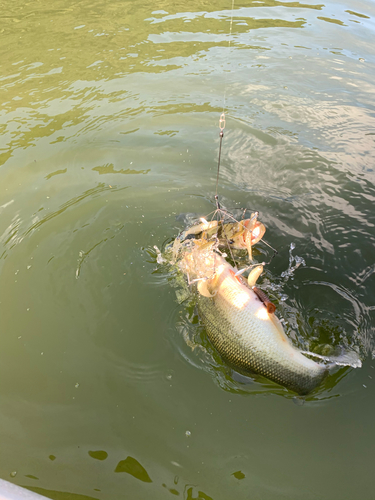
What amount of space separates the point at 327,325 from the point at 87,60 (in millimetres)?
7949

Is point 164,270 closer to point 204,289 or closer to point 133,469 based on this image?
point 204,289

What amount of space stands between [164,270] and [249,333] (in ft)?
5.52

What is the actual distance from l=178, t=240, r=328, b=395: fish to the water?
57cm

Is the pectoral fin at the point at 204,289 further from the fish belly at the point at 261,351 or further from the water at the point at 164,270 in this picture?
the water at the point at 164,270

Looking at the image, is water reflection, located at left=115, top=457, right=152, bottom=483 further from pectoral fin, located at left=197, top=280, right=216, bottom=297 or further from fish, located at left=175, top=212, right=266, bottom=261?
fish, located at left=175, top=212, right=266, bottom=261

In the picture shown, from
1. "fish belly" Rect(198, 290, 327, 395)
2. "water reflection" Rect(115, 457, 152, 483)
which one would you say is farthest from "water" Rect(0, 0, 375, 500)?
"fish belly" Rect(198, 290, 327, 395)

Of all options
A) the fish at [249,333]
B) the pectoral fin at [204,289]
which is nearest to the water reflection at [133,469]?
the fish at [249,333]

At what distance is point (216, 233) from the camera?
3416mm

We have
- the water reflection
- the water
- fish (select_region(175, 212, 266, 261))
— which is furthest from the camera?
fish (select_region(175, 212, 266, 261))

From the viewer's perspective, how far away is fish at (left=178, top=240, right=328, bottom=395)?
99.0 inches

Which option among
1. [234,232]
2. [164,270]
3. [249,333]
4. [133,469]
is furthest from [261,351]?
[164,270]

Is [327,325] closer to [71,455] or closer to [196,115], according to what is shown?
[71,455]

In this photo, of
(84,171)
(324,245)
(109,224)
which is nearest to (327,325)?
(324,245)

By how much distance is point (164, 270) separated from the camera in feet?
13.2
